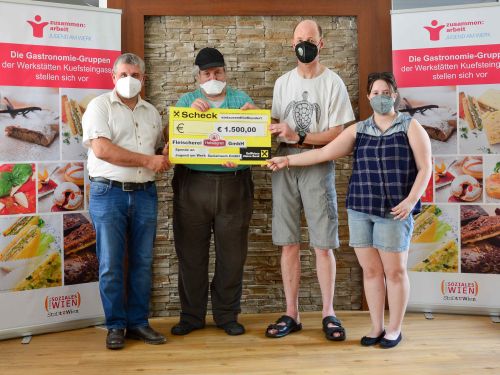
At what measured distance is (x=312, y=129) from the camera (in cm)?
314

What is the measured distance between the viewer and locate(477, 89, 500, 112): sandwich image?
11.5 ft

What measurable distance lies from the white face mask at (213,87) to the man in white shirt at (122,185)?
33cm

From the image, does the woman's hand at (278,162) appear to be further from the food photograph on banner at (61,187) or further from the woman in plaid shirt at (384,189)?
the food photograph on banner at (61,187)

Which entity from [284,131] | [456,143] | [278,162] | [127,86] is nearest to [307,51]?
[284,131]

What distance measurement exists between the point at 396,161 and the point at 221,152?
36.9 inches

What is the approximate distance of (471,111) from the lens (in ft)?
11.6

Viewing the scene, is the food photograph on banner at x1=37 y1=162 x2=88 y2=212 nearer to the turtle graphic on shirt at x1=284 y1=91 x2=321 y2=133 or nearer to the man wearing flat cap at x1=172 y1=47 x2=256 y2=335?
the man wearing flat cap at x1=172 y1=47 x2=256 y2=335

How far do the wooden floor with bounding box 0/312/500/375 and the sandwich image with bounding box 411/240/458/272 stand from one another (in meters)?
0.36

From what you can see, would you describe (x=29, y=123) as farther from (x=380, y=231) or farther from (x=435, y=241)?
(x=435, y=241)

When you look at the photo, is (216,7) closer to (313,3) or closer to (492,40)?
(313,3)

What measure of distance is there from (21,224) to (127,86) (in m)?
1.06

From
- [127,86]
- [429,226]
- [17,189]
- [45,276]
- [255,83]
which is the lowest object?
[45,276]

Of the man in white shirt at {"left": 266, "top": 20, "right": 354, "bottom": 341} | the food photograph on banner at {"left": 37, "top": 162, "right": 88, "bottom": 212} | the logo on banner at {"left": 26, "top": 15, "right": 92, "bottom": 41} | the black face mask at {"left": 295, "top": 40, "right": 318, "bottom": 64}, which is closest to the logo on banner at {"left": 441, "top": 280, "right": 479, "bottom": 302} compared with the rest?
the man in white shirt at {"left": 266, "top": 20, "right": 354, "bottom": 341}

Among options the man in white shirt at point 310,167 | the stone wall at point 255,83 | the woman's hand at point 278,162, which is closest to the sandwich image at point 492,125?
the stone wall at point 255,83
